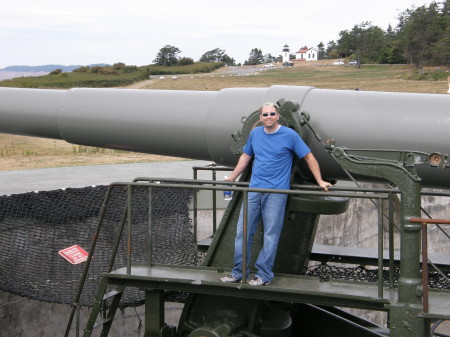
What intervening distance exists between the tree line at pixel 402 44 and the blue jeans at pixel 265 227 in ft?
93.5

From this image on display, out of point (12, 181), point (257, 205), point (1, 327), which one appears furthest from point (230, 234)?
point (12, 181)

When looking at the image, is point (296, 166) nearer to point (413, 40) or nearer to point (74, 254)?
point (74, 254)

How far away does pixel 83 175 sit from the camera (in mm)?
11141

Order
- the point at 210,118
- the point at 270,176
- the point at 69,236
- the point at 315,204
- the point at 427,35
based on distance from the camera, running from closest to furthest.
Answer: the point at 270,176, the point at 315,204, the point at 210,118, the point at 69,236, the point at 427,35

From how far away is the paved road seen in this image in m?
9.83

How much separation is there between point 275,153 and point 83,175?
22.9ft

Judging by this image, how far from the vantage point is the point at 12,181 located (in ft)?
34.3

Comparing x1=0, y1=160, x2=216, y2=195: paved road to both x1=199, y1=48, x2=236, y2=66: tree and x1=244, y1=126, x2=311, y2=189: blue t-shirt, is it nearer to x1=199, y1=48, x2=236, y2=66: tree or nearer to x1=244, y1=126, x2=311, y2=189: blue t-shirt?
x1=244, y1=126, x2=311, y2=189: blue t-shirt

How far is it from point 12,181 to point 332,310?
610 centimetres

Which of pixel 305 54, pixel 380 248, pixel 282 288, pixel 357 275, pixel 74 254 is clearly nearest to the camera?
pixel 380 248

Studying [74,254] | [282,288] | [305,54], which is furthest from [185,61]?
[305,54]

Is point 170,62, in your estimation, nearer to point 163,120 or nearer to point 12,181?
point 12,181

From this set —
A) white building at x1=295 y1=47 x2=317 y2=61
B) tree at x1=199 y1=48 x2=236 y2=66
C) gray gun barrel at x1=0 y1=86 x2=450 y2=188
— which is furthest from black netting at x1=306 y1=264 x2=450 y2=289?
white building at x1=295 y1=47 x2=317 y2=61

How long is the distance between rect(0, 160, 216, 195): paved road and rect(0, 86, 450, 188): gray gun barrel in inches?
143
